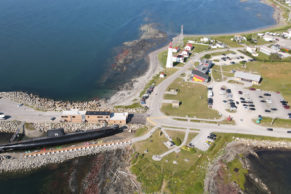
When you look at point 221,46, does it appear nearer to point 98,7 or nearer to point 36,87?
point 36,87

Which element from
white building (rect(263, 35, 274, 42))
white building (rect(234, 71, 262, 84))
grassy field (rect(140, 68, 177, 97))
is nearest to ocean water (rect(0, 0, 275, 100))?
grassy field (rect(140, 68, 177, 97))

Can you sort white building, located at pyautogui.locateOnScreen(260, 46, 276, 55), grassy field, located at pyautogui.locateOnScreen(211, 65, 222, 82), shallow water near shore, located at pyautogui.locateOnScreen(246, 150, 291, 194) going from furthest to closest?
white building, located at pyautogui.locateOnScreen(260, 46, 276, 55), grassy field, located at pyautogui.locateOnScreen(211, 65, 222, 82), shallow water near shore, located at pyautogui.locateOnScreen(246, 150, 291, 194)

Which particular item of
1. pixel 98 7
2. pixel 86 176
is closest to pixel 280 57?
pixel 86 176

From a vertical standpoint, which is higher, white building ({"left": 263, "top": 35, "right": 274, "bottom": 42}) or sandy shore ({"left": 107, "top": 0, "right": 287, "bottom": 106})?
white building ({"left": 263, "top": 35, "right": 274, "bottom": 42})

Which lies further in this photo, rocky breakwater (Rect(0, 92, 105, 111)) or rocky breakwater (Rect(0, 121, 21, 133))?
A: rocky breakwater (Rect(0, 92, 105, 111))

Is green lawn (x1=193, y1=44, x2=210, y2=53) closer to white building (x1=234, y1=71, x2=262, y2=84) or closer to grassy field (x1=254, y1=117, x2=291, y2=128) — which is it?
white building (x1=234, y1=71, x2=262, y2=84)

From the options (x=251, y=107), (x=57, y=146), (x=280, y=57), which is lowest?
(x=57, y=146)
